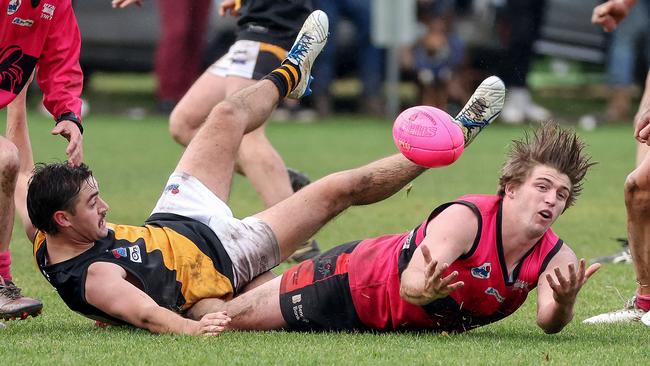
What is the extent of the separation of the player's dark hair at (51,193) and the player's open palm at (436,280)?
1.62 metres

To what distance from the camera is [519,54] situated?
683 inches

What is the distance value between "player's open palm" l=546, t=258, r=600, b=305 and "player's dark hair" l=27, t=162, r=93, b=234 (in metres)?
2.05

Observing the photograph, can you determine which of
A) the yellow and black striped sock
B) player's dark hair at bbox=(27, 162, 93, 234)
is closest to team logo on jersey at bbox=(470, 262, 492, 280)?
player's dark hair at bbox=(27, 162, 93, 234)

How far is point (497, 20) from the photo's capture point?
694 inches

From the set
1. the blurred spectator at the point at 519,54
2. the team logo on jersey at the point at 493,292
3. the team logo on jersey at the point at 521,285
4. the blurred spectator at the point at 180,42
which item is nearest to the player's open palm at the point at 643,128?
the team logo on jersey at the point at 521,285

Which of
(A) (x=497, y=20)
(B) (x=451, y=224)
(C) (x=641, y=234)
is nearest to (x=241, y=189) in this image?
(C) (x=641, y=234)

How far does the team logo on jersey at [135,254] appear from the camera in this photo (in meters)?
5.52

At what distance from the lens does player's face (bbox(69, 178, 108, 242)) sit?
5.45 meters

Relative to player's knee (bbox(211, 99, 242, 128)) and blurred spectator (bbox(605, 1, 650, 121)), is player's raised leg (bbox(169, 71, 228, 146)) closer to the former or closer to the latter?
player's knee (bbox(211, 99, 242, 128))

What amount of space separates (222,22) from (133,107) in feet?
8.08

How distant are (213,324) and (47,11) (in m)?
1.99

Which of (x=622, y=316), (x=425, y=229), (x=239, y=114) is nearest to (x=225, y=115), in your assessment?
(x=239, y=114)

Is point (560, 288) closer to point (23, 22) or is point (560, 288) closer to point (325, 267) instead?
point (325, 267)

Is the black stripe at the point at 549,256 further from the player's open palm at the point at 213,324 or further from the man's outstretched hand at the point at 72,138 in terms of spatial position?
the man's outstretched hand at the point at 72,138
